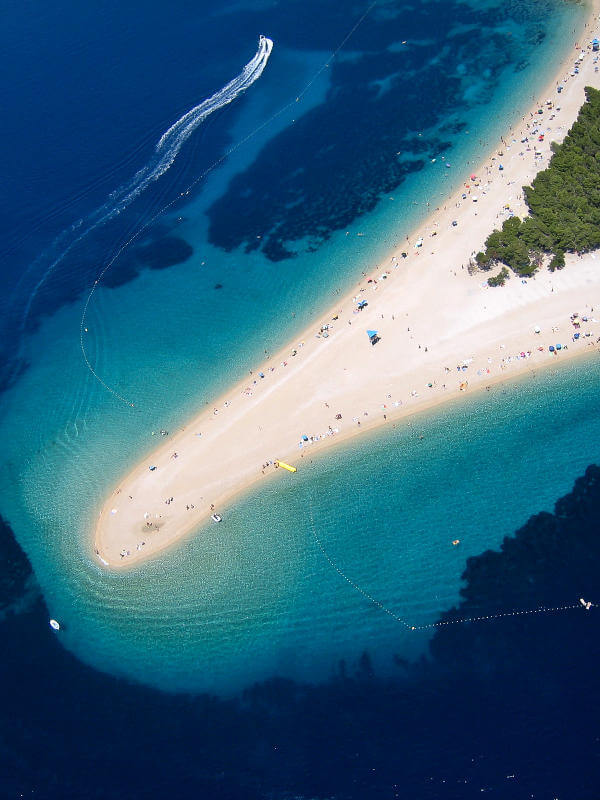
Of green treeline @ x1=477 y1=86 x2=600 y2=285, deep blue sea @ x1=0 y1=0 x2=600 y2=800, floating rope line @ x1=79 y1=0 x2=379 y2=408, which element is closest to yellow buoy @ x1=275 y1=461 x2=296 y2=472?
deep blue sea @ x1=0 y1=0 x2=600 y2=800

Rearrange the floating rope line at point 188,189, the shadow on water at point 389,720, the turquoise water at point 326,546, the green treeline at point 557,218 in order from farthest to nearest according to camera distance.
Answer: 1. the floating rope line at point 188,189
2. the green treeline at point 557,218
3. the turquoise water at point 326,546
4. the shadow on water at point 389,720

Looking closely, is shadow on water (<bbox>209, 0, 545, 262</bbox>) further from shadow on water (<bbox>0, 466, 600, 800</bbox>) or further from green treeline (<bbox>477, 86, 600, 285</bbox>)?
shadow on water (<bbox>0, 466, 600, 800</bbox>)

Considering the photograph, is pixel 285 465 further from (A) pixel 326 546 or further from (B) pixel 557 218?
(B) pixel 557 218

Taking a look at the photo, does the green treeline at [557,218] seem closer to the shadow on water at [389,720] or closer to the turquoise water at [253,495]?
the turquoise water at [253,495]

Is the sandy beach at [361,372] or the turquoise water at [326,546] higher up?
the sandy beach at [361,372]

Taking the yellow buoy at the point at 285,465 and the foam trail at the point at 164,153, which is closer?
the yellow buoy at the point at 285,465

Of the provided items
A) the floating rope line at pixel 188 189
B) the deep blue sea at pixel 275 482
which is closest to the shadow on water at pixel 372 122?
the deep blue sea at pixel 275 482

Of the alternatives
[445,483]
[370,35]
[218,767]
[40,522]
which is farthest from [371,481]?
[370,35]

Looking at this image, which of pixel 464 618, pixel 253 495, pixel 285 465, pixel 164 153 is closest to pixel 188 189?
pixel 164 153
